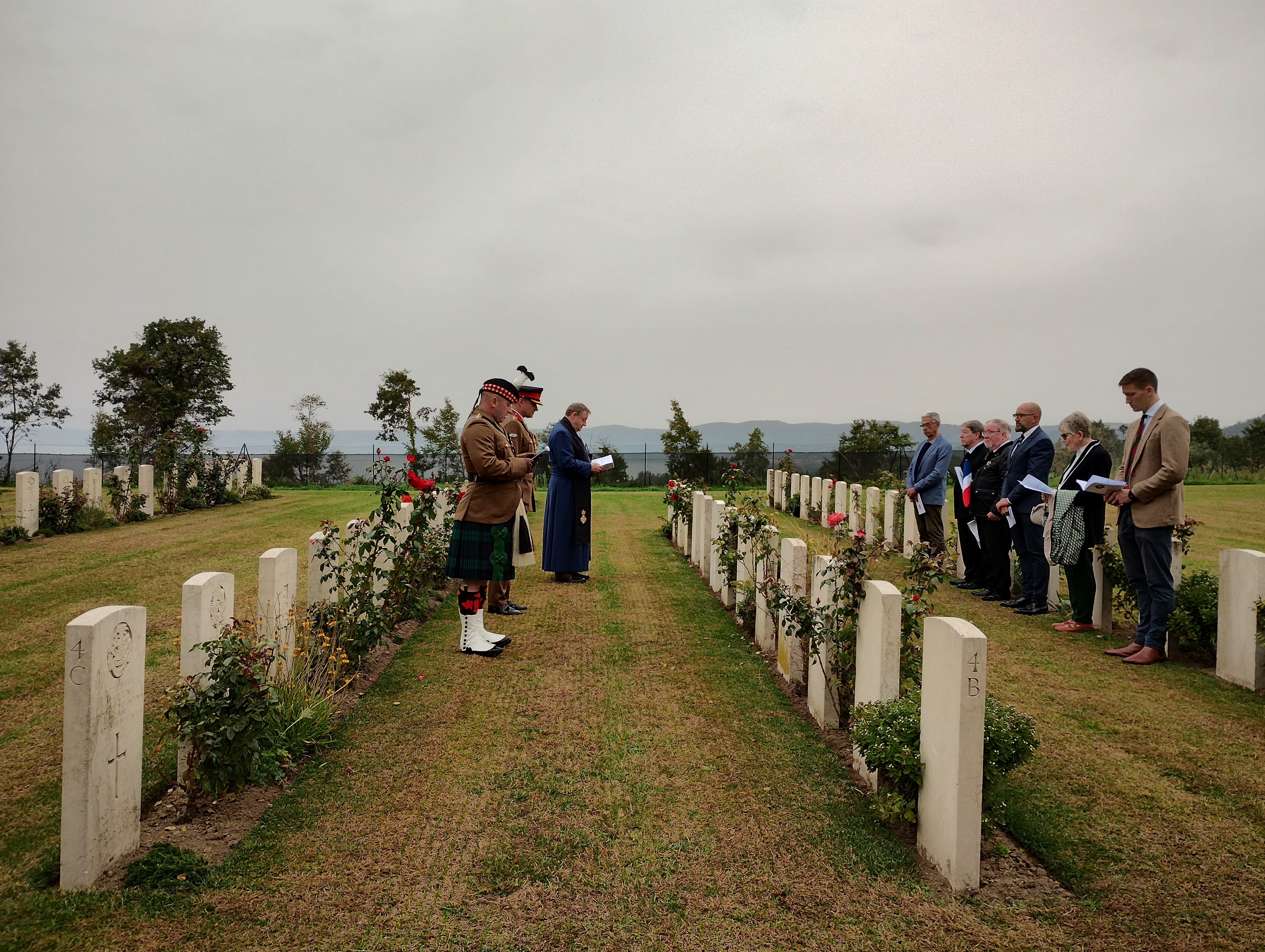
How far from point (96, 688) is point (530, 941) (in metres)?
1.72

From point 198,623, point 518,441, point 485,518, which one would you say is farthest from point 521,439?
point 198,623

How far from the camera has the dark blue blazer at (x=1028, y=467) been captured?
740 centimetres

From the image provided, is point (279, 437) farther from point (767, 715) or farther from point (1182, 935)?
point (1182, 935)

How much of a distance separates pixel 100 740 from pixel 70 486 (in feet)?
41.8

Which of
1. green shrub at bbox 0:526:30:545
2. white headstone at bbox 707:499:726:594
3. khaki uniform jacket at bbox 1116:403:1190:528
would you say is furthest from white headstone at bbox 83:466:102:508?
khaki uniform jacket at bbox 1116:403:1190:528

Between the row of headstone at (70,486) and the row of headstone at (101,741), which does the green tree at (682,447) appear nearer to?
the row of headstone at (70,486)

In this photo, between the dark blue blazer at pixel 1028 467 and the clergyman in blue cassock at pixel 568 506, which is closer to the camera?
the dark blue blazer at pixel 1028 467

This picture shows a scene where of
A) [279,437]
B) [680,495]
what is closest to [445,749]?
[680,495]

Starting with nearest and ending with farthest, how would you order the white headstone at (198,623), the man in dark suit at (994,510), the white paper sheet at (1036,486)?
the white headstone at (198,623)
the white paper sheet at (1036,486)
the man in dark suit at (994,510)

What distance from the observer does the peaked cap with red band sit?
5746 mm

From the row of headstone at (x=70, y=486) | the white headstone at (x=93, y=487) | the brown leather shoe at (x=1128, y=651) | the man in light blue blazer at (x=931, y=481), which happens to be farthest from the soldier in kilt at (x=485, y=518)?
the white headstone at (x=93, y=487)

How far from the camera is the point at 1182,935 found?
8.00ft

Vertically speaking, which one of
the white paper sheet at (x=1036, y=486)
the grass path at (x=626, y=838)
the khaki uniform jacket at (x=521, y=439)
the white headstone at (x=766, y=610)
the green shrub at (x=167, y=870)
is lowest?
the grass path at (x=626, y=838)

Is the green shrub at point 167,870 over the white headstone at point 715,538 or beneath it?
beneath
